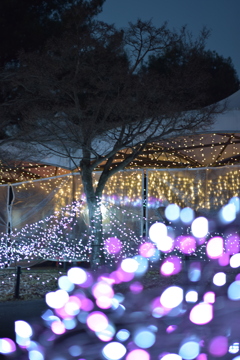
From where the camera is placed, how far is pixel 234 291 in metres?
9.86

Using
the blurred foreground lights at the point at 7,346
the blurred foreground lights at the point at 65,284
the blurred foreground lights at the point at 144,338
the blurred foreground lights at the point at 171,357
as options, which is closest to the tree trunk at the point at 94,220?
the blurred foreground lights at the point at 65,284

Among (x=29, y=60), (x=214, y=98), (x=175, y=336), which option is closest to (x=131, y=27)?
(x=29, y=60)

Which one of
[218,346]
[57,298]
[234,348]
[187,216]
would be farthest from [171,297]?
[187,216]

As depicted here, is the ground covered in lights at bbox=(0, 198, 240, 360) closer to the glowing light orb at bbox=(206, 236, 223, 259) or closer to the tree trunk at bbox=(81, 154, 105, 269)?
the glowing light orb at bbox=(206, 236, 223, 259)

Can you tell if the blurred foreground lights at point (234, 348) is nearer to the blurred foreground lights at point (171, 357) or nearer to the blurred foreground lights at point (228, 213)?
the blurred foreground lights at point (171, 357)

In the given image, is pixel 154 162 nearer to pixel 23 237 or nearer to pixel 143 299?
pixel 23 237

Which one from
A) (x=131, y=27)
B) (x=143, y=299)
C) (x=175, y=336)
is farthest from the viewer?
(x=131, y=27)

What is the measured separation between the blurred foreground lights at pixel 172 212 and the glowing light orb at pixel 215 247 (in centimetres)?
123

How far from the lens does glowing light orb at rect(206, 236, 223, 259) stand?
13.1 m

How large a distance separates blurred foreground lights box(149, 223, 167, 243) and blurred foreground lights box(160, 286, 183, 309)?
3.22 metres

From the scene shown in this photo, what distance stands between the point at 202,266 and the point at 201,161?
285 inches

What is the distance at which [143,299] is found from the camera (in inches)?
361

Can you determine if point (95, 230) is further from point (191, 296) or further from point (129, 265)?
point (191, 296)

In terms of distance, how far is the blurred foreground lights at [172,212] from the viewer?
13734 millimetres
